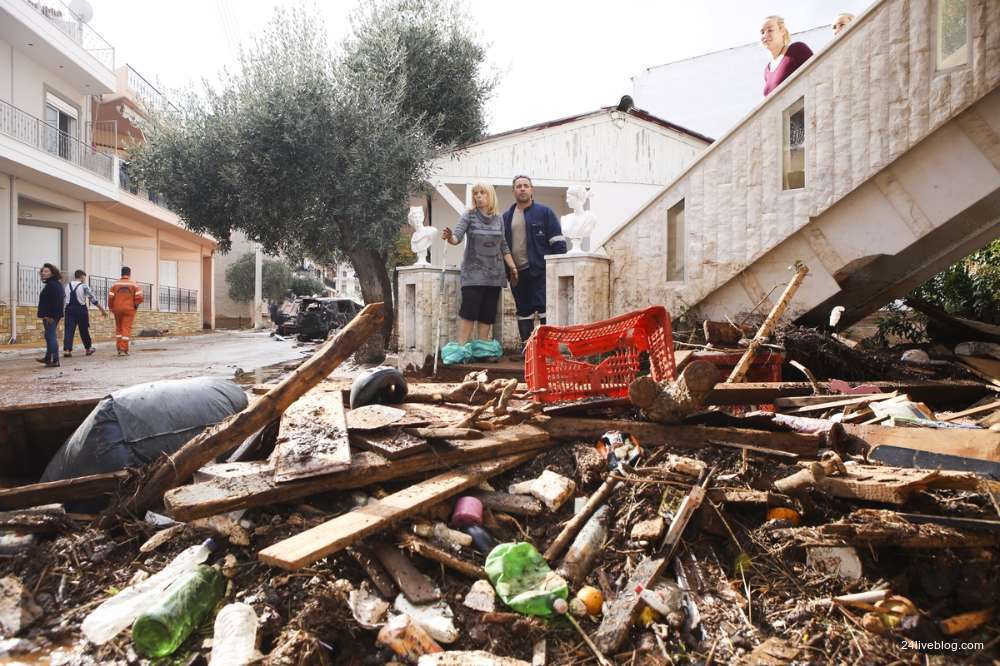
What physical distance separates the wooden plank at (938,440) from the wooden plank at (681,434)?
277 millimetres

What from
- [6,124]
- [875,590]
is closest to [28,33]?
[6,124]

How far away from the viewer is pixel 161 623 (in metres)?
2.00

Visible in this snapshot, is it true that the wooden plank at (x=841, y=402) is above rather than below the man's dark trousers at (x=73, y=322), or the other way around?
below

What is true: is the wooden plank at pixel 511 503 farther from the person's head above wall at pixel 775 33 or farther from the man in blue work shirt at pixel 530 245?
the person's head above wall at pixel 775 33

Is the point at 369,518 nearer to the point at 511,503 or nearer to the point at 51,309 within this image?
the point at 511,503

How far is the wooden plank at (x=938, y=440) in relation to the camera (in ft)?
8.80

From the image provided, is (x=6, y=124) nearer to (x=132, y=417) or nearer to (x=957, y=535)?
(x=132, y=417)

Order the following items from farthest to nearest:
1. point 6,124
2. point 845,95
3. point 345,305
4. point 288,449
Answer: point 345,305 < point 6,124 < point 845,95 < point 288,449

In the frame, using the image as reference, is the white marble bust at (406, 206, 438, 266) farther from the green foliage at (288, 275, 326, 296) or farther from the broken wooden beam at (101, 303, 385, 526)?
the green foliage at (288, 275, 326, 296)

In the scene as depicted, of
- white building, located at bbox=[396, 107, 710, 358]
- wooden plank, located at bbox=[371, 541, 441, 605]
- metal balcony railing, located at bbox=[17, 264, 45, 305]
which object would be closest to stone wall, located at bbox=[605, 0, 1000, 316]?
wooden plank, located at bbox=[371, 541, 441, 605]

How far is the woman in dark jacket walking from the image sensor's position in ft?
34.2

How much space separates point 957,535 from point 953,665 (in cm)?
45

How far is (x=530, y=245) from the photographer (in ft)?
25.0

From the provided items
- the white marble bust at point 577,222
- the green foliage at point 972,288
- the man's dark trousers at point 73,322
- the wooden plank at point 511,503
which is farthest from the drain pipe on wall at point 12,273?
the green foliage at point 972,288
